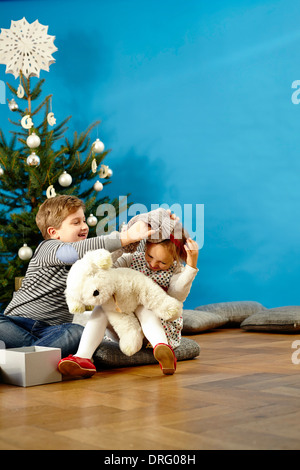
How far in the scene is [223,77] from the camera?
3.77 metres

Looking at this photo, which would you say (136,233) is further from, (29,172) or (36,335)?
(29,172)

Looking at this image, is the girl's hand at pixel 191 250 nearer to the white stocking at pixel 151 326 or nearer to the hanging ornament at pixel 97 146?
the white stocking at pixel 151 326

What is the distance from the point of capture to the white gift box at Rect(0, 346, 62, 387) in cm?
162

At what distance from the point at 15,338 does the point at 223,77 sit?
250cm

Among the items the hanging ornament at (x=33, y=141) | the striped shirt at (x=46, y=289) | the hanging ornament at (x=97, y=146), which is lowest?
the striped shirt at (x=46, y=289)

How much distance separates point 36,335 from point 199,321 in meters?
1.23

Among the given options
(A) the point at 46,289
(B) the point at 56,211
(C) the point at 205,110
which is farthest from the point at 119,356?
(C) the point at 205,110

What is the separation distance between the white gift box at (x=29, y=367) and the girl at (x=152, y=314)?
3cm

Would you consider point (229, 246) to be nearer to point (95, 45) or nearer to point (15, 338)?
point (95, 45)

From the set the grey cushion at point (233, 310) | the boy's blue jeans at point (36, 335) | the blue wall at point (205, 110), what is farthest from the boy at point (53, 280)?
the blue wall at point (205, 110)

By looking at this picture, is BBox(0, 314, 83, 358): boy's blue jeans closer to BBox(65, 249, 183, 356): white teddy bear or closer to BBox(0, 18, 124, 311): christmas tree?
BBox(65, 249, 183, 356): white teddy bear

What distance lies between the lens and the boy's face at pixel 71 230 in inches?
82.2

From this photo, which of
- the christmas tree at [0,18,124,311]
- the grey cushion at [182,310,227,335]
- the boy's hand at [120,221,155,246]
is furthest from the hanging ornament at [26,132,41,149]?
the boy's hand at [120,221,155,246]
